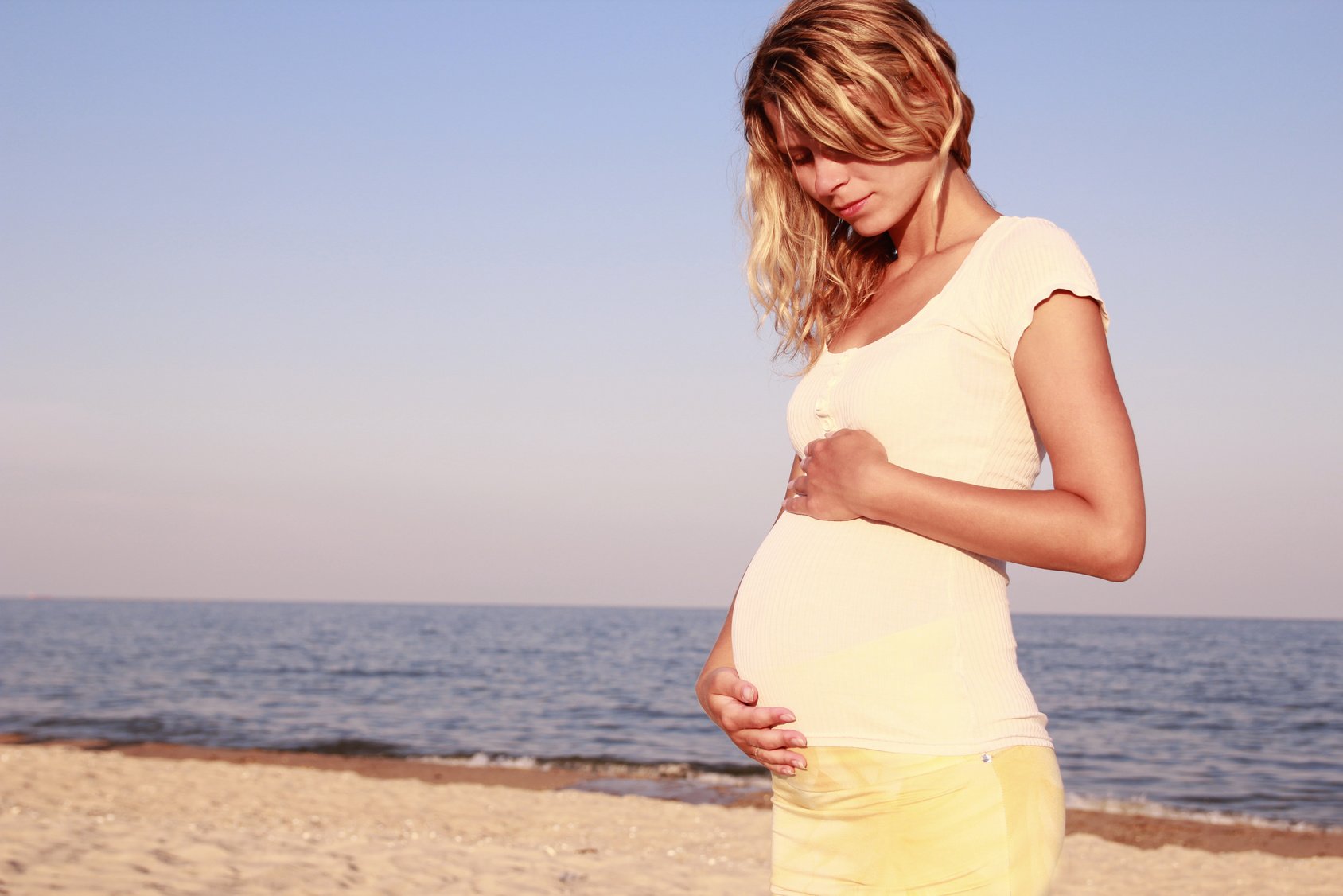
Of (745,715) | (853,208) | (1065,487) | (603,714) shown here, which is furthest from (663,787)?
(1065,487)

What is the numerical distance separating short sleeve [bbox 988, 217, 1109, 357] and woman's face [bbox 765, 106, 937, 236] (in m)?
0.20

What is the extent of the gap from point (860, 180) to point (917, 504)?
516mm

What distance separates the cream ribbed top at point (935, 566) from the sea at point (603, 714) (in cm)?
1007

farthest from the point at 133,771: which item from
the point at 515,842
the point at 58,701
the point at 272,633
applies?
the point at 272,633

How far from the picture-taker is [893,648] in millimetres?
1346

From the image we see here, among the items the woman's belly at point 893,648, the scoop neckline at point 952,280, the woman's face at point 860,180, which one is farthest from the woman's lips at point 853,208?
the woman's belly at point 893,648

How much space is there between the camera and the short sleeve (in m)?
1.30

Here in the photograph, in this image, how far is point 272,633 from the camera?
45219 mm

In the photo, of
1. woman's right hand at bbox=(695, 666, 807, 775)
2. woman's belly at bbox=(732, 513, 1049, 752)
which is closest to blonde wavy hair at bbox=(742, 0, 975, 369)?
woman's belly at bbox=(732, 513, 1049, 752)

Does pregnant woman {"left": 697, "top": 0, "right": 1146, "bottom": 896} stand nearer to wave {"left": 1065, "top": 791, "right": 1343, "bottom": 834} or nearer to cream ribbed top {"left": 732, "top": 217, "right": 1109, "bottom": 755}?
cream ribbed top {"left": 732, "top": 217, "right": 1109, "bottom": 755}

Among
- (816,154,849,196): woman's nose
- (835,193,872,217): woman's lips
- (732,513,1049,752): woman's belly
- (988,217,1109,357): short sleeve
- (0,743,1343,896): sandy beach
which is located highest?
(816,154,849,196): woman's nose

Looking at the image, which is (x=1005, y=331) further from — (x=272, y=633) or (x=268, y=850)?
(x=272, y=633)

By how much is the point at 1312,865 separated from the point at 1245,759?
22.2 ft

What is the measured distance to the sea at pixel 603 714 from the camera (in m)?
12.3
